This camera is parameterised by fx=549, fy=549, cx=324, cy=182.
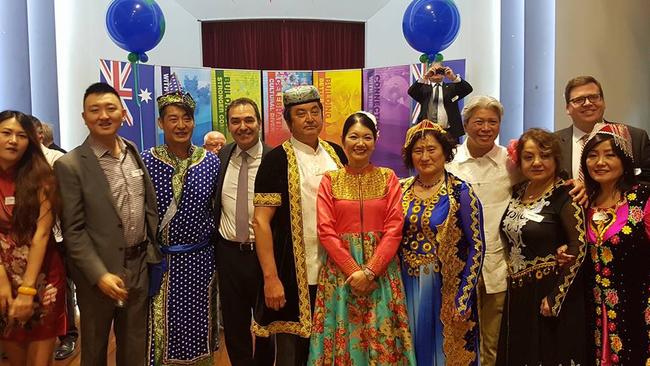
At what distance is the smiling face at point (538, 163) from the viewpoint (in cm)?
227

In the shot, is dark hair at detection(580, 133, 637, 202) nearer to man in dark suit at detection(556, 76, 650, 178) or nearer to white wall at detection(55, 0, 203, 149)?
man in dark suit at detection(556, 76, 650, 178)

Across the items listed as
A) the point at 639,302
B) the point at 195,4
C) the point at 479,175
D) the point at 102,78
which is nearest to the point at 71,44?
the point at 102,78

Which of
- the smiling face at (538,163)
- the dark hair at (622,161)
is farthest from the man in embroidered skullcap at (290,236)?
the dark hair at (622,161)

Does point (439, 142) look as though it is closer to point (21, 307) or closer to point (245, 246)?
point (245, 246)

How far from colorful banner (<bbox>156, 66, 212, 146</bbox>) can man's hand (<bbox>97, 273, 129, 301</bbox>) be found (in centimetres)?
391

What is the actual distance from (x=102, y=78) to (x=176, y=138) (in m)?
3.32

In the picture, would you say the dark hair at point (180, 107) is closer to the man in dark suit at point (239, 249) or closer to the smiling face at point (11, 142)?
the man in dark suit at point (239, 249)

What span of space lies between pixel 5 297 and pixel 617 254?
2.39 m

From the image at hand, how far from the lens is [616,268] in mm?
2148

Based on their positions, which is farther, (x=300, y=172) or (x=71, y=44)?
(x=71, y=44)

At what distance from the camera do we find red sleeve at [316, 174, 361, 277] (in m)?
2.12

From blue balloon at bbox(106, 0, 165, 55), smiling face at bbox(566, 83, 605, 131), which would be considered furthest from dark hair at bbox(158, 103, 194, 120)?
blue balloon at bbox(106, 0, 165, 55)

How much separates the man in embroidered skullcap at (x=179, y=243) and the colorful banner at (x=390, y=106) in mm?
3611

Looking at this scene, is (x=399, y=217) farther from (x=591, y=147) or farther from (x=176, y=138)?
(x=176, y=138)
